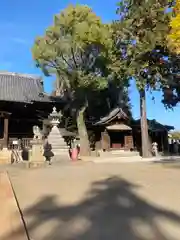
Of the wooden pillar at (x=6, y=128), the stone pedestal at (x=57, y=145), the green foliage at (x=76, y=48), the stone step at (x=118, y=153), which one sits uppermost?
the green foliage at (x=76, y=48)

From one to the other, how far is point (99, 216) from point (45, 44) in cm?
2703

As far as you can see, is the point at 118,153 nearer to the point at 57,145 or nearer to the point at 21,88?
the point at 57,145

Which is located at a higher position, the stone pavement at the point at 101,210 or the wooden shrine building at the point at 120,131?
the wooden shrine building at the point at 120,131

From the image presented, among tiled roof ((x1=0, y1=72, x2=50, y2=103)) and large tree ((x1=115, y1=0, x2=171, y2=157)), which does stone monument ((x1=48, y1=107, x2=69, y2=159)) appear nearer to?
tiled roof ((x1=0, y1=72, x2=50, y2=103))

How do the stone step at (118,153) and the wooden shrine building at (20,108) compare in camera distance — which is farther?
the stone step at (118,153)

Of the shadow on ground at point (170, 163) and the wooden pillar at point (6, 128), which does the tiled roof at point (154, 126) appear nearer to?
the wooden pillar at point (6, 128)

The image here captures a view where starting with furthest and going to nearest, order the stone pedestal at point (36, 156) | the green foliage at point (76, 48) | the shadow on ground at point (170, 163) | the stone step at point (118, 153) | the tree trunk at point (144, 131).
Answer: the stone step at point (118, 153), the green foliage at point (76, 48), the tree trunk at point (144, 131), the stone pedestal at point (36, 156), the shadow on ground at point (170, 163)

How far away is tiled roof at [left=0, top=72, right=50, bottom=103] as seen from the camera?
29.7m

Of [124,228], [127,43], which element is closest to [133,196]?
[124,228]

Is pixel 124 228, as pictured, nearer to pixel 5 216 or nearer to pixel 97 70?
pixel 5 216

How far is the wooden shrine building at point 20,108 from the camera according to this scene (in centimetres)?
2829

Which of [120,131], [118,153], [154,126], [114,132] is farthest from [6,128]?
[154,126]

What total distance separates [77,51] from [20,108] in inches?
299

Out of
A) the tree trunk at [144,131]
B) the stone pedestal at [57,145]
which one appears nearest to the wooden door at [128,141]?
the tree trunk at [144,131]
